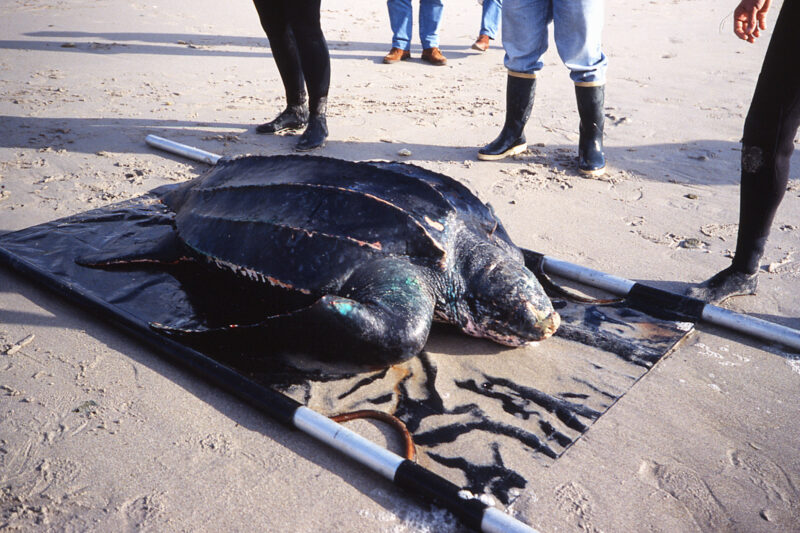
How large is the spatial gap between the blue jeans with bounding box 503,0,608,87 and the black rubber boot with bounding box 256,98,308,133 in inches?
47.8

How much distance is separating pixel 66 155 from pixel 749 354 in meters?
3.03

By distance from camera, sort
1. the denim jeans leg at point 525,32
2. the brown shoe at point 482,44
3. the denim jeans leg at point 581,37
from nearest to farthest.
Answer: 1. the denim jeans leg at point 581,37
2. the denim jeans leg at point 525,32
3. the brown shoe at point 482,44

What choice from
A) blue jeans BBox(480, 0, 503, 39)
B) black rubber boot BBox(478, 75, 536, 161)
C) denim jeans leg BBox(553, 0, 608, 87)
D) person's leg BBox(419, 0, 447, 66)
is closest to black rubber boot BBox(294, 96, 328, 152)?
black rubber boot BBox(478, 75, 536, 161)

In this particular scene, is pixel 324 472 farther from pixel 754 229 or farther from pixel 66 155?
pixel 66 155

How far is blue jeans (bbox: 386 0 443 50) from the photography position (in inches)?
196

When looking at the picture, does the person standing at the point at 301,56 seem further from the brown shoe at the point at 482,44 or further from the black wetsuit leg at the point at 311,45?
the brown shoe at the point at 482,44

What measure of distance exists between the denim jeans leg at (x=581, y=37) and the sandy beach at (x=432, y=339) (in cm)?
47

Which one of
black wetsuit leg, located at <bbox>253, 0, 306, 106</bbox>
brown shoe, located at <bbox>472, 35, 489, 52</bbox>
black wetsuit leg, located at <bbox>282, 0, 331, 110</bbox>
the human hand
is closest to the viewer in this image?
the human hand

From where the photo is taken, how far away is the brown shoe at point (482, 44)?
5.47m

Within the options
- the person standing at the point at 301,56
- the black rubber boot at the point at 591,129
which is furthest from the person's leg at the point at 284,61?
the black rubber boot at the point at 591,129

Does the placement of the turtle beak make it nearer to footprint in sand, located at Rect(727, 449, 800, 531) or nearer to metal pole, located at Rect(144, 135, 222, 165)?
footprint in sand, located at Rect(727, 449, 800, 531)

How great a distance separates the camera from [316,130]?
3189 millimetres

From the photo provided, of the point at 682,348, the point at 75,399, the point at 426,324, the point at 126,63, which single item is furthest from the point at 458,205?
the point at 126,63

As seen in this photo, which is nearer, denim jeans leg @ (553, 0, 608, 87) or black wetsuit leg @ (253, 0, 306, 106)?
denim jeans leg @ (553, 0, 608, 87)
